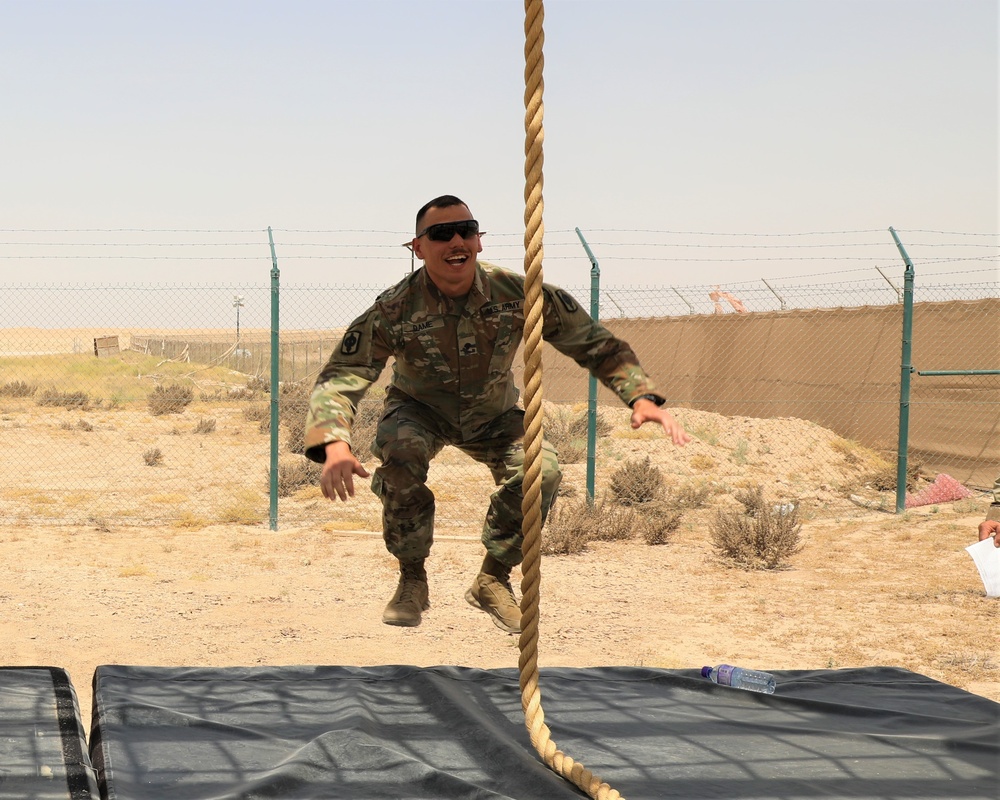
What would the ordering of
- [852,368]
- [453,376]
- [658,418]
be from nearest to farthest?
1. [658,418]
2. [453,376]
3. [852,368]

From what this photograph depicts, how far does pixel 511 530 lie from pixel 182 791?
181cm

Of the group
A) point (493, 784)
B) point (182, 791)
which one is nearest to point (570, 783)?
point (493, 784)

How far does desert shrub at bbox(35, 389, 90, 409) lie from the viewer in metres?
24.7

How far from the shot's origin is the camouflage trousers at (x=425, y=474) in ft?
14.2

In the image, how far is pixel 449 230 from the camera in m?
4.02

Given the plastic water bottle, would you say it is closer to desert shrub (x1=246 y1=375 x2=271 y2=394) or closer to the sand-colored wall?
the sand-colored wall

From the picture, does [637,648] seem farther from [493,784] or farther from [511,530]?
[493,784]

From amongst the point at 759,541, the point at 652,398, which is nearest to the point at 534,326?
the point at 652,398

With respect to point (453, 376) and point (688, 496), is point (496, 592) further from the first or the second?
point (688, 496)

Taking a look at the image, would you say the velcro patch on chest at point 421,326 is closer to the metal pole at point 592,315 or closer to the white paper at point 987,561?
the white paper at point 987,561

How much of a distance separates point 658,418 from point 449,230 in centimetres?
109

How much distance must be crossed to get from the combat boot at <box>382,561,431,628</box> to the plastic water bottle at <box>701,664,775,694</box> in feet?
4.23

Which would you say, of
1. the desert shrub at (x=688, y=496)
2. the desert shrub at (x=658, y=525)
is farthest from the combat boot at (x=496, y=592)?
the desert shrub at (x=688, y=496)

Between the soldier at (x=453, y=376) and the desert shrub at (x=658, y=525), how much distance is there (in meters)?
6.11
